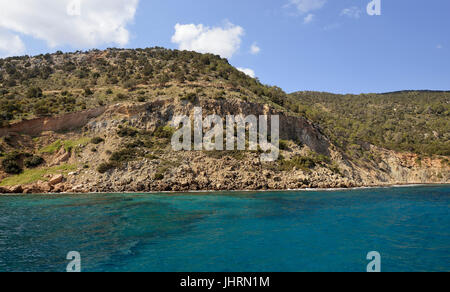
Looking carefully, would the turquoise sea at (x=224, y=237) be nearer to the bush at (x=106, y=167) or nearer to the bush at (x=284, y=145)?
Result: the bush at (x=106, y=167)

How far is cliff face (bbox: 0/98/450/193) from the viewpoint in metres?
33.2

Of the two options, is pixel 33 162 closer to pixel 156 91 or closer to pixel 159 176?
pixel 159 176

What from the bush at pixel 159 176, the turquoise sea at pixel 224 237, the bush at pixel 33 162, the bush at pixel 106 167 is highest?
the bush at pixel 33 162

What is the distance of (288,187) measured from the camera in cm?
3588

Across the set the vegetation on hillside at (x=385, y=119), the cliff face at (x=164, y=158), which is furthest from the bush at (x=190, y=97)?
the vegetation on hillside at (x=385, y=119)

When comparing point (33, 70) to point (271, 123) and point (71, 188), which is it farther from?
point (271, 123)

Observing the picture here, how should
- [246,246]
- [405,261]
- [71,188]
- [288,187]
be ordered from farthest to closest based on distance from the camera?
1. [288,187]
2. [71,188]
3. [246,246]
4. [405,261]

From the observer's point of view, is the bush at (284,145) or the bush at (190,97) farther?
the bush at (190,97)

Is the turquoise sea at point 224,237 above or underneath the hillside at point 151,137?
underneath

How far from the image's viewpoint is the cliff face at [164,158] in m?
33.2

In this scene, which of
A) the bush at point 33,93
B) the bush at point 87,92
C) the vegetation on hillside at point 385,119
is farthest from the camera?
the vegetation on hillside at point 385,119

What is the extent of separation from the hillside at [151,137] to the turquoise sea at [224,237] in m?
13.1

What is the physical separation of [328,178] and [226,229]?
2771 centimetres
